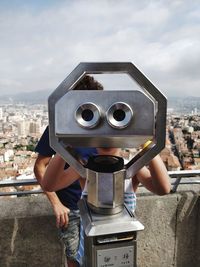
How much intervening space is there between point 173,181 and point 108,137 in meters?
1.58

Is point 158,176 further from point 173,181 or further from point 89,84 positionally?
point 173,181

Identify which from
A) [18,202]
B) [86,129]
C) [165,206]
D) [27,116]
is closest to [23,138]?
[27,116]

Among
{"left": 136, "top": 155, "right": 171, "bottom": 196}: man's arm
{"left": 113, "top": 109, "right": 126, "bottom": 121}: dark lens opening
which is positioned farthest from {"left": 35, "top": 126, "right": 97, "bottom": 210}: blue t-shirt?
{"left": 113, "top": 109, "right": 126, "bottom": 121}: dark lens opening

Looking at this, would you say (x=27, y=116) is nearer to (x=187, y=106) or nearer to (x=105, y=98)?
(x=187, y=106)

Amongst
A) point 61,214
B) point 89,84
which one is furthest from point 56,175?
point 61,214

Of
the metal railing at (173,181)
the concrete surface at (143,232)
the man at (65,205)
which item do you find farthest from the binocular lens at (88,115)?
the concrete surface at (143,232)

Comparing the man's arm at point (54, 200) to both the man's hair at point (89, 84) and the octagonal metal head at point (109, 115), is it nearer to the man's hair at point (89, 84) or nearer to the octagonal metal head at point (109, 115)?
the man's hair at point (89, 84)

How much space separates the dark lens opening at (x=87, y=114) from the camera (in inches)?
30.2

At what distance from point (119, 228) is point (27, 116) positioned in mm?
1955

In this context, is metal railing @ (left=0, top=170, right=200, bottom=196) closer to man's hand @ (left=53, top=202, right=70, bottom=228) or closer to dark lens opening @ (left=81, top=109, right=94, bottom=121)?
man's hand @ (left=53, top=202, right=70, bottom=228)

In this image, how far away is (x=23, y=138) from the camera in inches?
94.7

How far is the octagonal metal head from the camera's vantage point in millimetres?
749

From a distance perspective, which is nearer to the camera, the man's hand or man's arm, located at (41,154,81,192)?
man's arm, located at (41,154,81,192)

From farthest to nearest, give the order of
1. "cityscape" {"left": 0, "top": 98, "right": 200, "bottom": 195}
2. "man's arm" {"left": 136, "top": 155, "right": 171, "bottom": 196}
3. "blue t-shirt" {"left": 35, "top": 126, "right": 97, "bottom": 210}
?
"cityscape" {"left": 0, "top": 98, "right": 200, "bottom": 195} → "blue t-shirt" {"left": 35, "top": 126, "right": 97, "bottom": 210} → "man's arm" {"left": 136, "top": 155, "right": 171, "bottom": 196}
